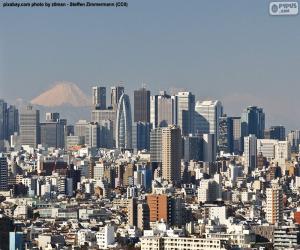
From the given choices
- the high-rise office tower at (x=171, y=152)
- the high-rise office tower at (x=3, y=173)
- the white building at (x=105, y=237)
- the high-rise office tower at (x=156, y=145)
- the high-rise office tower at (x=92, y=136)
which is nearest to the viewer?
the white building at (x=105, y=237)

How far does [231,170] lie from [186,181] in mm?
960

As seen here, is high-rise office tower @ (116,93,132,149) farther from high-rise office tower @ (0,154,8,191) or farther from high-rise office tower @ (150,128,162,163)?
high-rise office tower @ (0,154,8,191)

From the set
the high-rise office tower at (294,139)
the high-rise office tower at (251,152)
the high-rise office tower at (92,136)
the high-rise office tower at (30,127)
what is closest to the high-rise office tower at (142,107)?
the high-rise office tower at (92,136)

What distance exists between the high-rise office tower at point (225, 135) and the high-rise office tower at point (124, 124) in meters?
1.36

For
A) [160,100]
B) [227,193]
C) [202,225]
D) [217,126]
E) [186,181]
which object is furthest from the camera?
[217,126]

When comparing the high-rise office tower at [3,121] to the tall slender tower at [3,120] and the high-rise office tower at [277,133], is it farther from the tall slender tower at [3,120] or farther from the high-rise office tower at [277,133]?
the high-rise office tower at [277,133]

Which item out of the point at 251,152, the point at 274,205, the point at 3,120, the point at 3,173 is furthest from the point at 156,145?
the point at 274,205

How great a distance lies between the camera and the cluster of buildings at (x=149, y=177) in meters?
9.15

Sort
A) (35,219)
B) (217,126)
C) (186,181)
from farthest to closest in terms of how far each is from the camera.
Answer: (217,126) < (186,181) < (35,219)

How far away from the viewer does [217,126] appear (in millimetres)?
19750

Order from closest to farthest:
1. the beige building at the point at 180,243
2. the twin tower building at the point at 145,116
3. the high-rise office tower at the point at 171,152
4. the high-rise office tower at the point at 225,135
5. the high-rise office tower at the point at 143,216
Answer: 1. the beige building at the point at 180,243
2. the high-rise office tower at the point at 143,216
3. the high-rise office tower at the point at 171,152
4. the high-rise office tower at the point at 225,135
5. the twin tower building at the point at 145,116

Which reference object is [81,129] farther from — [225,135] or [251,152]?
[251,152]

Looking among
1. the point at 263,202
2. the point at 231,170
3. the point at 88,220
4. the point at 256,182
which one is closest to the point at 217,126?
the point at 231,170

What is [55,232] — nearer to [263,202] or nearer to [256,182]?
[263,202]
